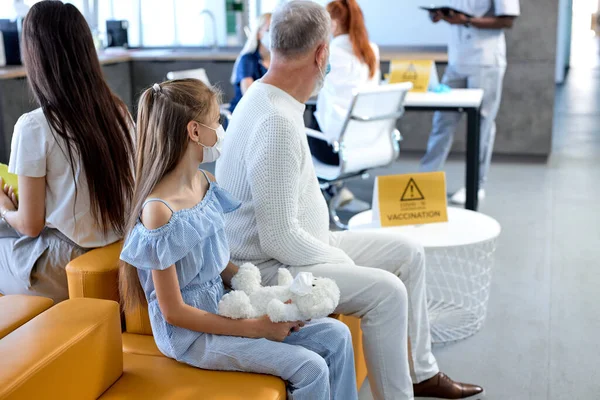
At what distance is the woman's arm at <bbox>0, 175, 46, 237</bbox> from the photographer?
2111 mm

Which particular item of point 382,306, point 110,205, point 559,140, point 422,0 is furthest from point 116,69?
point 382,306

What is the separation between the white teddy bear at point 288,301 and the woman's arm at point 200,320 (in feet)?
0.07

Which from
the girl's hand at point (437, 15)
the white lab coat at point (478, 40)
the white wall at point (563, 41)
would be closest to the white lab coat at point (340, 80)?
the girl's hand at point (437, 15)

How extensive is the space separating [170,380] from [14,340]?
0.35 m

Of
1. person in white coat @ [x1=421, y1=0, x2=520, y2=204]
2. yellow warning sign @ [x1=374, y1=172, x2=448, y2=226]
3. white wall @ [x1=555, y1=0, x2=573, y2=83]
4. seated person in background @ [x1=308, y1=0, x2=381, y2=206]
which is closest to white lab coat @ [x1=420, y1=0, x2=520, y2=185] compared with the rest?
person in white coat @ [x1=421, y1=0, x2=520, y2=204]

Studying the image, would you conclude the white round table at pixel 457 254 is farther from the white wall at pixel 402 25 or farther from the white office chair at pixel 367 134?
the white wall at pixel 402 25

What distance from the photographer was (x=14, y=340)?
157 cm

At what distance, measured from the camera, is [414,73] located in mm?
4418

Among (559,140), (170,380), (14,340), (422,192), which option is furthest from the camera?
(559,140)

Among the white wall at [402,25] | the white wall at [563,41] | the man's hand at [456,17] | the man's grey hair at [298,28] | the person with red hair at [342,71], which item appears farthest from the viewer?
the white wall at [563,41]

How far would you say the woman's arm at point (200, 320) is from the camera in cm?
170

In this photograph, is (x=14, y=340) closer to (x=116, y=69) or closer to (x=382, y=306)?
(x=382, y=306)

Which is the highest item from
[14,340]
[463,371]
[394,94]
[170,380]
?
[394,94]

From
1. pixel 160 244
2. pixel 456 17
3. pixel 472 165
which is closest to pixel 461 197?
pixel 472 165
